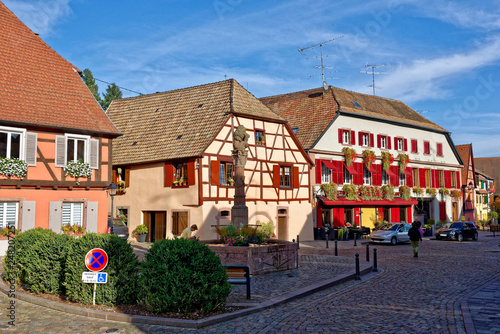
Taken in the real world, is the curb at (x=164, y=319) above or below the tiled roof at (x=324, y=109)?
below

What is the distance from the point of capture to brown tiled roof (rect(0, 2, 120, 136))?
21.3 m

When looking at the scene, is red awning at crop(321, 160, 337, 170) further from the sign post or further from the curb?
the sign post

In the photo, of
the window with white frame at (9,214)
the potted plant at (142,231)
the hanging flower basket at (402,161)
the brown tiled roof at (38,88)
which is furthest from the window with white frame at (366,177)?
the window with white frame at (9,214)

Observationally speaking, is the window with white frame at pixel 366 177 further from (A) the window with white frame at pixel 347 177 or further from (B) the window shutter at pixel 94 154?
(B) the window shutter at pixel 94 154

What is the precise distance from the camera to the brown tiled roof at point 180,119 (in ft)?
95.2

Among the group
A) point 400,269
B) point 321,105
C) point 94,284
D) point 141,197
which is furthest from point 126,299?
point 321,105

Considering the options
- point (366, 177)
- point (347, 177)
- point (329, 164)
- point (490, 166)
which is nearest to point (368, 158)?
point (366, 177)

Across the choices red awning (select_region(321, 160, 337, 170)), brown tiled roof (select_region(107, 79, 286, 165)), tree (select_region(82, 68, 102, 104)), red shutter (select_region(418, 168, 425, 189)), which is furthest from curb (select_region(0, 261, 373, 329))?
tree (select_region(82, 68, 102, 104))

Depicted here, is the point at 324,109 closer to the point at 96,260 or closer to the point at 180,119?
the point at 180,119

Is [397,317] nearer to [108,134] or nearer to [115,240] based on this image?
[115,240]

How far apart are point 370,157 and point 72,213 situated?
82.3ft

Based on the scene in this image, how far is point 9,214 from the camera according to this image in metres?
20.7

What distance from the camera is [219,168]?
92.5 ft

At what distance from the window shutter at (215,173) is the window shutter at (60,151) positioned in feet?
→ 27.6
